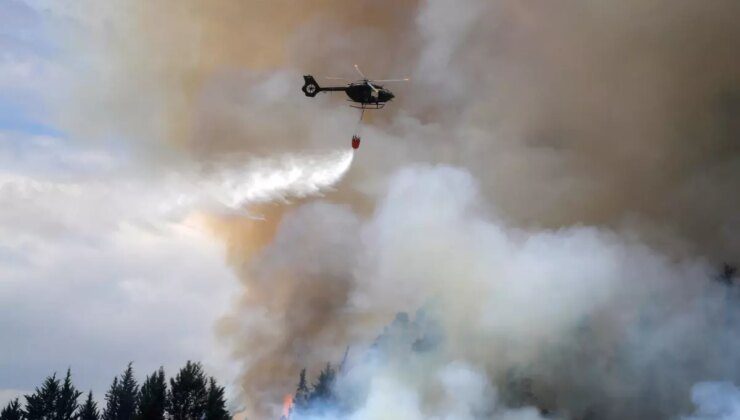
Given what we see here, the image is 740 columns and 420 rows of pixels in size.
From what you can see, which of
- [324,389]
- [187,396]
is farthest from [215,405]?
[324,389]

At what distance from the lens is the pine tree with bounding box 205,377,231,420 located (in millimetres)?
79000

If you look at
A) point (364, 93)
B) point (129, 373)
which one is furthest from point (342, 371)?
point (364, 93)

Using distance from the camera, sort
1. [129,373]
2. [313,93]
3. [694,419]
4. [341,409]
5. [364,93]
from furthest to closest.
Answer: [129,373]
[341,409]
[694,419]
[313,93]
[364,93]

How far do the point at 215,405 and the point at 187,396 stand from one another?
145 inches

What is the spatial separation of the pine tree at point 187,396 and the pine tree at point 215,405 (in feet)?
3.04

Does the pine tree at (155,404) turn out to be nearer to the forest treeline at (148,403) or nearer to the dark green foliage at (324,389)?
the forest treeline at (148,403)

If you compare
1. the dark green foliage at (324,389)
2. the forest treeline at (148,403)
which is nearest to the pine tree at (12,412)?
the forest treeline at (148,403)

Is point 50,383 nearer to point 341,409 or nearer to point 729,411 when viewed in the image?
point 341,409

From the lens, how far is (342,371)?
384ft

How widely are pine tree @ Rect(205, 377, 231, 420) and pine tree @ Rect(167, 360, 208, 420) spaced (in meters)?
0.93

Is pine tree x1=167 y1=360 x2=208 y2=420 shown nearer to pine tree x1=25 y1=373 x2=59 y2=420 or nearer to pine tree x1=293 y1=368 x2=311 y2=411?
pine tree x1=25 y1=373 x2=59 y2=420

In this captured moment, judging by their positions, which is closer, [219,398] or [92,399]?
[219,398]

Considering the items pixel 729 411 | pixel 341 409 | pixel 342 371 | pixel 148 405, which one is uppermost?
pixel 342 371

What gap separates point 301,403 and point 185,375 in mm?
53396
